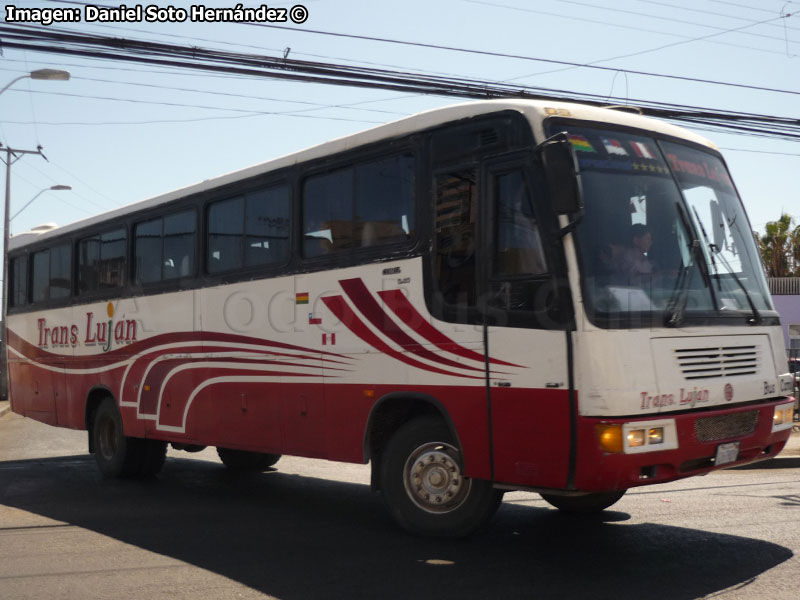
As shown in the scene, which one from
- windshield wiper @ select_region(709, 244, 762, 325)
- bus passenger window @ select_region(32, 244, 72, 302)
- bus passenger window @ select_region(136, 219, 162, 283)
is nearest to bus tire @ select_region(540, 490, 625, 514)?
windshield wiper @ select_region(709, 244, 762, 325)

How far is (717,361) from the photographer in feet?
22.4

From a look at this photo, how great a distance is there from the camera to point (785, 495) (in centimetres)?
953

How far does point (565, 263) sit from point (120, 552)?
4.08 meters

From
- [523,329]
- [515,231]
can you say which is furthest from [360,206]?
[523,329]

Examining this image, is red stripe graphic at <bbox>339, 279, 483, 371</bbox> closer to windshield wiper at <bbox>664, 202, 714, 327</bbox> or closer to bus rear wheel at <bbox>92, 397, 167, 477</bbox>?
windshield wiper at <bbox>664, 202, 714, 327</bbox>

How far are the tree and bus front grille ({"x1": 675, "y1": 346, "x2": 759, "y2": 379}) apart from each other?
157ft

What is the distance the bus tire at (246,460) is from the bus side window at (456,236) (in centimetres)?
633

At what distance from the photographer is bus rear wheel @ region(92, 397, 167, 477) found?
12.0m

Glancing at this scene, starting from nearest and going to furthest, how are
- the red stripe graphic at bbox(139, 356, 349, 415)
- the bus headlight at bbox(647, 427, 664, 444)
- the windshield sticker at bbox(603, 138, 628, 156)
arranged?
the bus headlight at bbox(647, 427, 664, 444) < the windshield sticker at bbox(603, 138, 628, 156) < the red stripe graphic at bbox(139, 356, 349, 415)

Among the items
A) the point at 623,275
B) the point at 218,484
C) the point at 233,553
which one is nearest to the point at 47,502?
the point at 218,484

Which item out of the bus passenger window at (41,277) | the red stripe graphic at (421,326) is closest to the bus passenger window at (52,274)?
the bus passenger window at (41,277)

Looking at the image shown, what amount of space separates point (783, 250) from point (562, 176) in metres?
50.0

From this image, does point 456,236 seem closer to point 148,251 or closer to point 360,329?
point 360,329

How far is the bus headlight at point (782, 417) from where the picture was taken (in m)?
7.24
